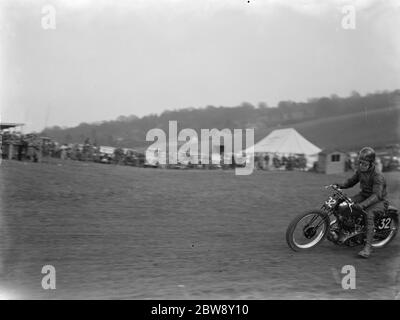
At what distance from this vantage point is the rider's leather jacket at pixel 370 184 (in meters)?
5.80

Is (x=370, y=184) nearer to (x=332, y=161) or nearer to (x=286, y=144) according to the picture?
(x=332, y=161)

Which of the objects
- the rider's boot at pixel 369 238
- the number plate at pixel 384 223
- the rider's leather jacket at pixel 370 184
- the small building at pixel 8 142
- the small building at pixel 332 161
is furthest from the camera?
the small building at pixel 332 161

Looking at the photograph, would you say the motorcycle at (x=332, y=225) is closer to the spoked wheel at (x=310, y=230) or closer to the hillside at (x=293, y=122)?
the spoked wheel at (x=310, y=230)

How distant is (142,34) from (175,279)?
3057mm

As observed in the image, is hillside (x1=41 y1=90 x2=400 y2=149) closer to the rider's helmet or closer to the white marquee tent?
the white marquee tent

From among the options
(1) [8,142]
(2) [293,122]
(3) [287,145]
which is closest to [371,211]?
(3) [287,145]

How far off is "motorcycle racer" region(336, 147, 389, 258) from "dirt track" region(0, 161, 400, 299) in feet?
1.32

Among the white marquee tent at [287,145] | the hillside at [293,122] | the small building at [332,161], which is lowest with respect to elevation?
the small building at [332,161]

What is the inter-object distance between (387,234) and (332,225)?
91cm

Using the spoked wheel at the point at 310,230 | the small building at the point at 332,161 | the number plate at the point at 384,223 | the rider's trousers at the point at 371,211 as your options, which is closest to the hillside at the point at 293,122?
the small building at the point at 332,161

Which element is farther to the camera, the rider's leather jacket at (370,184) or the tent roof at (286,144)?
the tent roof at (286,144)

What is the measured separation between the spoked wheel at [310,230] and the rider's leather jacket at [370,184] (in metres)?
0.57

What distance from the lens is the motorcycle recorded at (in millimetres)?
5758

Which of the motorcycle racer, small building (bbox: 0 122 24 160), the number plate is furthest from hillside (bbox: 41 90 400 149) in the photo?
the number plate
